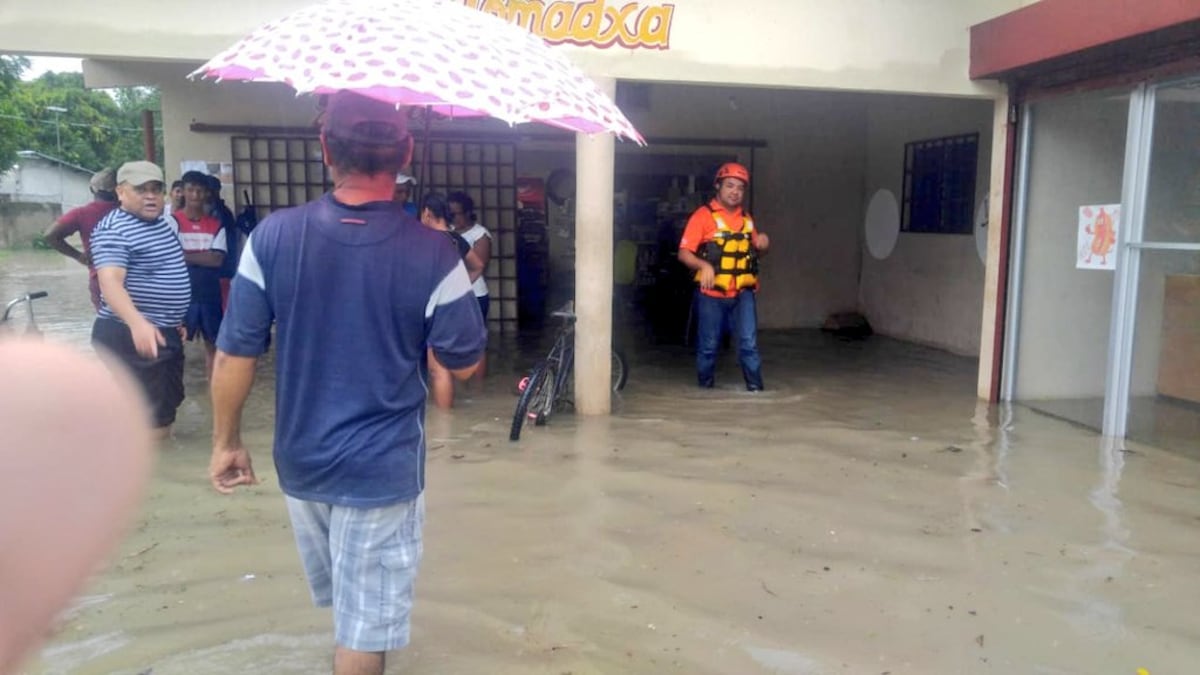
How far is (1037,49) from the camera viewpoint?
589 cm

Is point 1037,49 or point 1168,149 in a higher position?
point 1037,49

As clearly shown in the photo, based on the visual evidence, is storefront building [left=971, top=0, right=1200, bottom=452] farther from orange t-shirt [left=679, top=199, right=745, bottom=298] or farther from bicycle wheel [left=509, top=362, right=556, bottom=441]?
bicycle wheel [left=509, top=362, right=556, bottom=441]

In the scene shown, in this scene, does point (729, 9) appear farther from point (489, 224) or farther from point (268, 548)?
point (489, 224)

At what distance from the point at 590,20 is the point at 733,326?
2.61 m

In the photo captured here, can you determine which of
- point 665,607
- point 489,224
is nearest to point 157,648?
point 665,607

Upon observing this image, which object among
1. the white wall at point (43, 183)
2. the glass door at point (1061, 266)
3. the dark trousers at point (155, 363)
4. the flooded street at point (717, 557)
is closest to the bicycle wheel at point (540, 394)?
the flooded street at point (717, 557)

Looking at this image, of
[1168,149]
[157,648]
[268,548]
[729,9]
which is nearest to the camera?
[157,648]

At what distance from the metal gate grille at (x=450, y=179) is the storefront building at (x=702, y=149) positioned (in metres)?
0.02

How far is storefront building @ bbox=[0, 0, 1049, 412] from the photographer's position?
6059 millimetres

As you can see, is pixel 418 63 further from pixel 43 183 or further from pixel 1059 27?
pixel 43 183

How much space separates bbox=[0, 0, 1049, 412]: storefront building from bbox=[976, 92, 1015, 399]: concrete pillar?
0.7 inches

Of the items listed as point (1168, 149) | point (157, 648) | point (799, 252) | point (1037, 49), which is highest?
point (1037, 49)

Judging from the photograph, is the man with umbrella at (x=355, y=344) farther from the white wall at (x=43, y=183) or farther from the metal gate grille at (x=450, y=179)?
the white wall at (x=43, y=183)

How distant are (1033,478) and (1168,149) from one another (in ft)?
7.62
